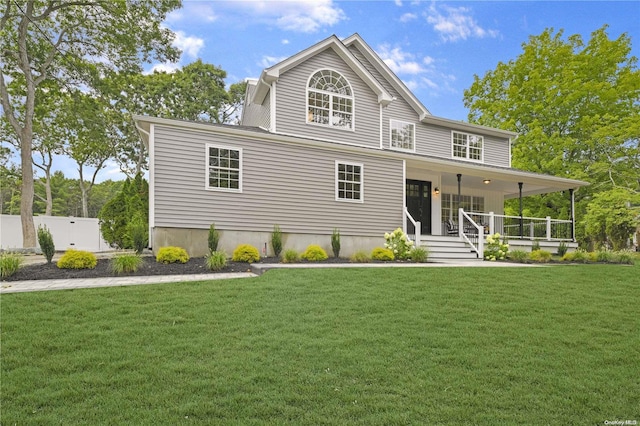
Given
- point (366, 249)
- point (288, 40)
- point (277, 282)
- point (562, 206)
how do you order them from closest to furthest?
point (277, 282)
point (366, 249)
point (288, 40)
point (562, 206)

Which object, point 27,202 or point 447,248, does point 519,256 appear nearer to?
point 447,248

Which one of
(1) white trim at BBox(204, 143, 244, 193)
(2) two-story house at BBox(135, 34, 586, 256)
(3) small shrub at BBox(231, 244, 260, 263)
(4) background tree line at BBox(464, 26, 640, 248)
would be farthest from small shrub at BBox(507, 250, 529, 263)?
(1) white trim at BBox(204, 143, 244, 193)

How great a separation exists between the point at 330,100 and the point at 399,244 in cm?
545

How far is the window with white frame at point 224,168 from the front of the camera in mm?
10445

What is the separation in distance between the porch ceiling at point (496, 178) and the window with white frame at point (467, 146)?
1.08m

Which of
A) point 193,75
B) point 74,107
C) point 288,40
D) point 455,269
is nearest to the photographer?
point 455,269

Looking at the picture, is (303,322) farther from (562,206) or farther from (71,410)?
(562,206)

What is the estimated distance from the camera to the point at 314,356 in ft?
11.9

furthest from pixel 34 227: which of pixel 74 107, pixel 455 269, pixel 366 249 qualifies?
pixel 455 269

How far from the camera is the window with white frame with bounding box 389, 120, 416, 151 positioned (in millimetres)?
15070

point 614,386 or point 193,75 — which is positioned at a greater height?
point 193,75

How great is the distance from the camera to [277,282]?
6.42m

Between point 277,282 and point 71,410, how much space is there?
12.8 ft

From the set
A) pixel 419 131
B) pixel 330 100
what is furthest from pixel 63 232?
pixel 419 131
